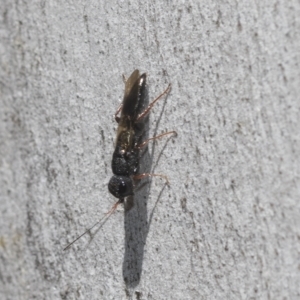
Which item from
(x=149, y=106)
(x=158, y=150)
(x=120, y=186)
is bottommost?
(x=120, y=186)

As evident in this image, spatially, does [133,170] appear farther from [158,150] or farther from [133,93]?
[133,93]

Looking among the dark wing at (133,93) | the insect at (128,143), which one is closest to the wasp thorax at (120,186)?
the insect at (128,143)

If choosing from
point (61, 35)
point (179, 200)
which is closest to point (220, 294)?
point (179, 200)

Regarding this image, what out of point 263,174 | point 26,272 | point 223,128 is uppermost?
point 223,128

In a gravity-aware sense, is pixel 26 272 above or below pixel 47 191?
below

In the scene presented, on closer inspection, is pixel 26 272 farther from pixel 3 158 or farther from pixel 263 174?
pixel 263 174

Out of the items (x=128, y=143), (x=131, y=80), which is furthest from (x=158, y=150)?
(x=131, y=80)

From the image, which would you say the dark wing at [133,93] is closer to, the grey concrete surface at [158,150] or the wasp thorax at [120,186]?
the grey concrete surface at [158,150]
